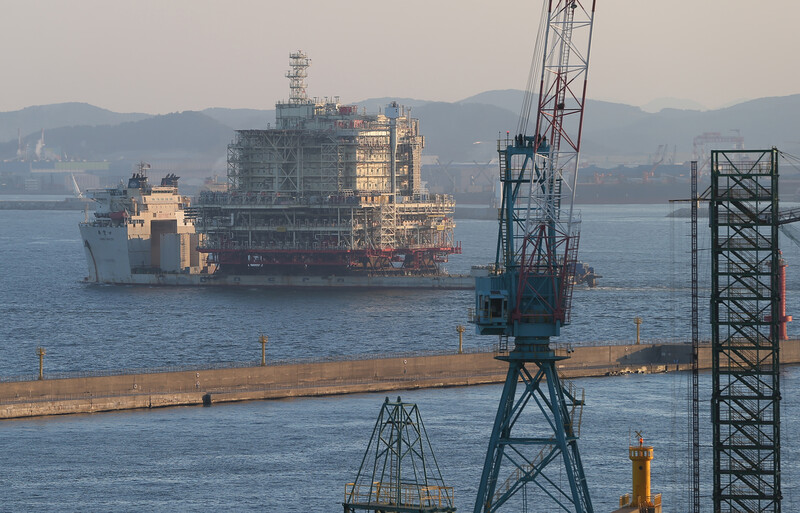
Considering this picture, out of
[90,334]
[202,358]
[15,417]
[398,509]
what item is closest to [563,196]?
[398,509]

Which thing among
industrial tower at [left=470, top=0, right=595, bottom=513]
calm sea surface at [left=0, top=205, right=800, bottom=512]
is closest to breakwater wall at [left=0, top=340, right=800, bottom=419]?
calm sea surface at [left=0, top=205, right=800, bottom=512]

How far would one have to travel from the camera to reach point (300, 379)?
105m

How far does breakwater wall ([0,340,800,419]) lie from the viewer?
9381cm

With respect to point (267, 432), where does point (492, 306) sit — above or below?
above

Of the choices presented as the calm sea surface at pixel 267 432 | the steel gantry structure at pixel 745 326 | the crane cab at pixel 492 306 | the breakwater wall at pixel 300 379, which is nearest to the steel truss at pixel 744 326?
the steel gantry structure at pixel 745 326

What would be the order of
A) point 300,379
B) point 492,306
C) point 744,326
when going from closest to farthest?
point 744,326 → point 492,306 → point 300,379

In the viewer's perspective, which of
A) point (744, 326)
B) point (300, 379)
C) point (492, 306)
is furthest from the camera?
point (300, 379)

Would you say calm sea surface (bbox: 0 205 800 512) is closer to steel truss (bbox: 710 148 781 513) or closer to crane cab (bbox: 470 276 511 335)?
crane cab (bbox: 470 276 511 335)

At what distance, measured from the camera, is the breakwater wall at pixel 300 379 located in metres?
93.8

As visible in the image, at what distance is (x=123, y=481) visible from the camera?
75.2 m

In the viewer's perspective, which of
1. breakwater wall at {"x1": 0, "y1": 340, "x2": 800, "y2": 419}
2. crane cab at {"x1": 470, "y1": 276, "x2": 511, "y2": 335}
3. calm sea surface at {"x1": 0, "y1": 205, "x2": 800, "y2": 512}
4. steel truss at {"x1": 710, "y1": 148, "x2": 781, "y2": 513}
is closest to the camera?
steel truss at {"x1": 710, "y1": 148, "x2": 781, "y2": 513}

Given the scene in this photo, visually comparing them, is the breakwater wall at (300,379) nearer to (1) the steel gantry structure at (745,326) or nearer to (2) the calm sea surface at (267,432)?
(2) the calm sea surface at (267,432)

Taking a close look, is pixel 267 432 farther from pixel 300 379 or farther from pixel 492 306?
pixel 492 306

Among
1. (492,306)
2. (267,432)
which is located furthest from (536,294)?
(267,432)
